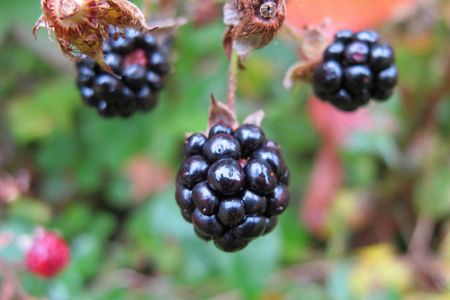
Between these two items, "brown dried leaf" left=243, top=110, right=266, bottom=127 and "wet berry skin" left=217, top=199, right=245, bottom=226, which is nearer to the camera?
"wet berry skin" left=217, top=199, right=245, bottom=226

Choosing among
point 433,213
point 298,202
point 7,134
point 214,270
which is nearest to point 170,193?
point 214,270

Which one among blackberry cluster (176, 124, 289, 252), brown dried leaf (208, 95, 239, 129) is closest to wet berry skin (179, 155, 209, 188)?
blackberry cluster (176, 124, 289, 252)

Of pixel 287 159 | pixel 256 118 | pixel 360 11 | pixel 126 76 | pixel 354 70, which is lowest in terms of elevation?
pixel 256 118

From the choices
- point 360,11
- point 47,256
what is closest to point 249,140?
point 47,256

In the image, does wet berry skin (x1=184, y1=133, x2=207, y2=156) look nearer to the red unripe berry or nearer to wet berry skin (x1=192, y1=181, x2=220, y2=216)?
wet berry skin (x1=192, y1=181, x2=220, y2=216)

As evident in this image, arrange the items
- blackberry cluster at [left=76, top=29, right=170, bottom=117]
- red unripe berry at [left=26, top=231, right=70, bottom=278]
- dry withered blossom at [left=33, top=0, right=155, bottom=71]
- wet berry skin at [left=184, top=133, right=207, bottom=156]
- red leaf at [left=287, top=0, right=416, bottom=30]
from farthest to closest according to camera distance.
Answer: red leaf at [left=287, top=0, right=416, bottom=30] → red unripe berry at [left=26, top=231, right=70, bottom=278] → blackberry cluster at [left=76, top=29, right=170, bottom=117] → wet berry skin at [left=184, top=133, right=207, bottom=156] → dry withered blossom at [left=33, top=0, right=155, bottom=71]

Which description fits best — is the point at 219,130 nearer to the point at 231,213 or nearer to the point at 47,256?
the point at 231,213

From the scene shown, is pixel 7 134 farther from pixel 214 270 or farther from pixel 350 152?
pixel 350 152
